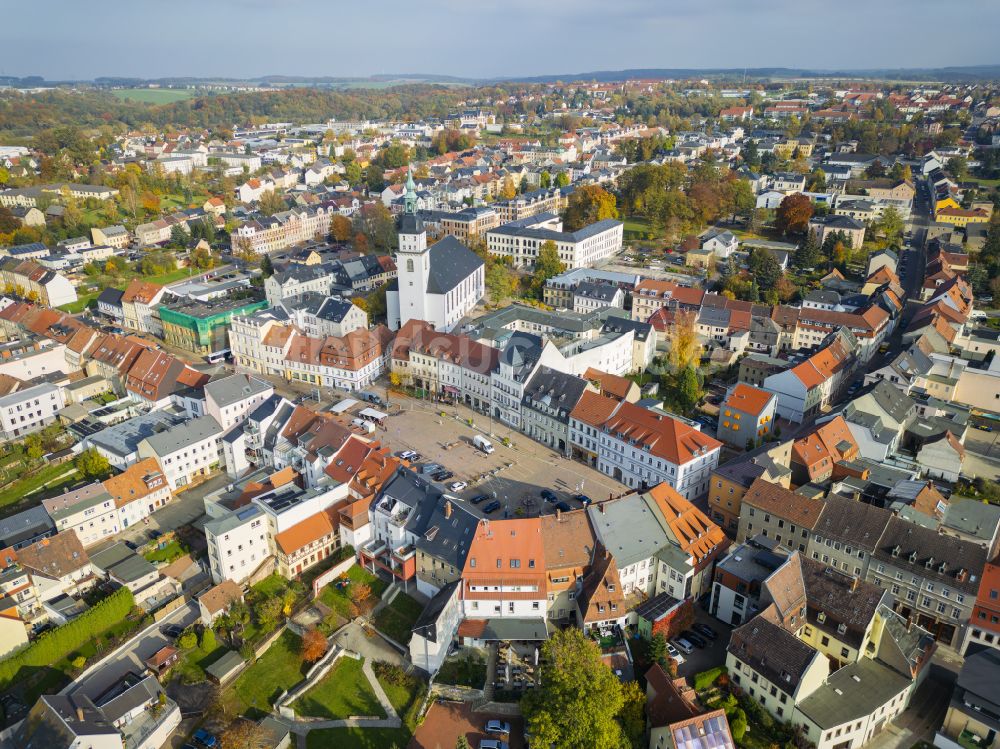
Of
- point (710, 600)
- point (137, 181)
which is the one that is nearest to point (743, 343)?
point (710, 600)

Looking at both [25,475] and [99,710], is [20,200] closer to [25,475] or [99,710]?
[25,475]

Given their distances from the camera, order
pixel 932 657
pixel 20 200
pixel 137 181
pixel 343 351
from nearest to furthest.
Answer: pixel 932 657 < pixel 343 351 < pixel 20 200 < pixel 137 181

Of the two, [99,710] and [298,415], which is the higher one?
[298,415]

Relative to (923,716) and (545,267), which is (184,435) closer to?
(923,716)

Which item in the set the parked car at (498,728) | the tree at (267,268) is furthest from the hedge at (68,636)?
the tree at (267,268)

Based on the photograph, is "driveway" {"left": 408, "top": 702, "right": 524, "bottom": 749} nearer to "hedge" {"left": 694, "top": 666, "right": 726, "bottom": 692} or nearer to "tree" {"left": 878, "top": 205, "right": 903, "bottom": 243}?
"hedge" {"left": 694, "top": 666, "right": 726, "bottom": 692}

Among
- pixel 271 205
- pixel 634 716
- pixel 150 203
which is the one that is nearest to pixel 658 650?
pixel 634 716

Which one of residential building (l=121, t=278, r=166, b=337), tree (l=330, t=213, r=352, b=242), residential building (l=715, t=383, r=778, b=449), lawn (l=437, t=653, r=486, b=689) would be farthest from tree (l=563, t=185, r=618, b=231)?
lawn (l=437, t=653, r=486, b=689)
